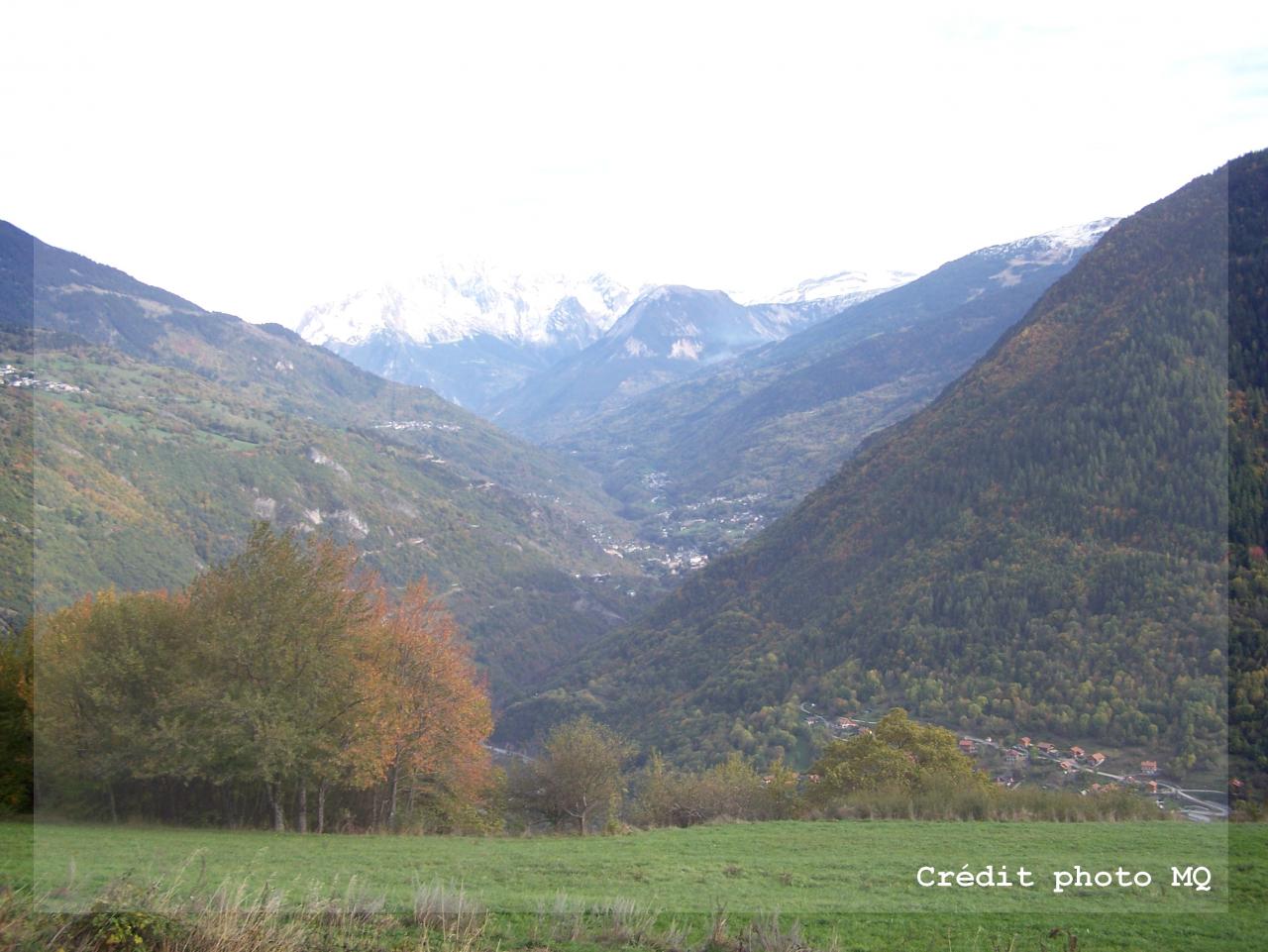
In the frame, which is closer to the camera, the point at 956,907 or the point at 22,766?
the point at 956,907

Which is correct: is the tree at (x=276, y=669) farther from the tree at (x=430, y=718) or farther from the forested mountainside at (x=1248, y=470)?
the forested mountainside at (x=1248, y=470)

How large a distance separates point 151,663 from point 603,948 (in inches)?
1058

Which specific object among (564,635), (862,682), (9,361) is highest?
(9,361)

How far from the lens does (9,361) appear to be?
602 feet

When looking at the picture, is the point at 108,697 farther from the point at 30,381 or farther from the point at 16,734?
the point at 30,381

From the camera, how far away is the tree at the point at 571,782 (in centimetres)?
Result: 3744

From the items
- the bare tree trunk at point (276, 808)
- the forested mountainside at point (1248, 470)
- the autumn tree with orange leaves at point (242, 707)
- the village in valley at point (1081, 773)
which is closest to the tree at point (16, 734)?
the autumn tree with orange leaves at point (242, 707)

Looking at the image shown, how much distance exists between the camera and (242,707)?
29172mm

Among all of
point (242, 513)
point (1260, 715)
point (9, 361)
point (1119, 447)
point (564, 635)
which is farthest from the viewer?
point (9, 361)

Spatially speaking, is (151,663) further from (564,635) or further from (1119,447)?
(564,635)

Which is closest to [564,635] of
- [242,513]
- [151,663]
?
[242,513]

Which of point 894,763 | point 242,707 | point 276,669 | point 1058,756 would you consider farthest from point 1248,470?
point 242,707

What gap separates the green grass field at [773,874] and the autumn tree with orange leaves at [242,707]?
122 inches

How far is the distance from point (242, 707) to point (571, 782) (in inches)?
593
